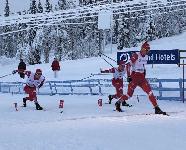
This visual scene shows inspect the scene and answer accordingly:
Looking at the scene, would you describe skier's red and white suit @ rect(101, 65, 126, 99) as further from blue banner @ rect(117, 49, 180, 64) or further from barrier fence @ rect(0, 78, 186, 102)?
blue banner @ rect(117, 49, 180, 64)

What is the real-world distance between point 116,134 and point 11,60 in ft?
368

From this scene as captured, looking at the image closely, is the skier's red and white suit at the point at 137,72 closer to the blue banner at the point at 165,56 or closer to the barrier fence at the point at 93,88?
the barrier fence at the point at 93,88

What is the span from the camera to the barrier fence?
62.6 ft

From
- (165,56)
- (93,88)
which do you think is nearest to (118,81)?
(93,88)

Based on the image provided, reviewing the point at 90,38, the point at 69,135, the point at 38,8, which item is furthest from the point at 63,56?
the point at 69,135

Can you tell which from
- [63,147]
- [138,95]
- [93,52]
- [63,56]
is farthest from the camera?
[93,52]

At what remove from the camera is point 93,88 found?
25.2 meters

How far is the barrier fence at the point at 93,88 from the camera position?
19.1 metres

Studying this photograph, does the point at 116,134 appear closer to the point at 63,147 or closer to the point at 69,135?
the point at 69,135

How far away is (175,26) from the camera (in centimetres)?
12406

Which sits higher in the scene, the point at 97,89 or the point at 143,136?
the point at 143,136

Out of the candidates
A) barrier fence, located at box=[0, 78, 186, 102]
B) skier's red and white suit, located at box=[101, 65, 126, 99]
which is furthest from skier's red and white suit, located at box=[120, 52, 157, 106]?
barrier fence, located at box=[0, 78, 186, 102]

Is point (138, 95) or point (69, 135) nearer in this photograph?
point (69, 135)

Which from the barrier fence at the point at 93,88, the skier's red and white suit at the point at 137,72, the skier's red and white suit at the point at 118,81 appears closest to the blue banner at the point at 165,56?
the barrier fence at the point at 93,88
